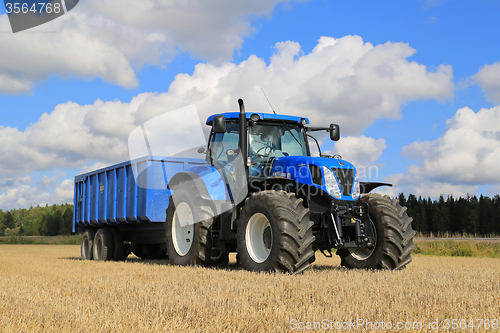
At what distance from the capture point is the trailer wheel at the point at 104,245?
1249 cm

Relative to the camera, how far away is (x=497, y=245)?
17.2 metres

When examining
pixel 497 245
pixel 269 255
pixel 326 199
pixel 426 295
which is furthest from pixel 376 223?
pixel 497 245

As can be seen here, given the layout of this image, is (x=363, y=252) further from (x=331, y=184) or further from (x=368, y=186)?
(x=331, y=184)

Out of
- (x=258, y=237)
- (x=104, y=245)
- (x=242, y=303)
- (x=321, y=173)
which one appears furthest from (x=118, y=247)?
(x=242, y=303)

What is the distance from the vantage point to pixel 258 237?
26.0 ft

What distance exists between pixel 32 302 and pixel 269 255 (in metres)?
3.51

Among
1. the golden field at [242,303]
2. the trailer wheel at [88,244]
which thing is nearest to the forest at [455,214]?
the trailer wheel at [88,244]

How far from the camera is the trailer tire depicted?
12.5 meters

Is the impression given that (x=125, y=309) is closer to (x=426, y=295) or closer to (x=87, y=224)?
(x=426, y=295)

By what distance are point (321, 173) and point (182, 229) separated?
3569mm

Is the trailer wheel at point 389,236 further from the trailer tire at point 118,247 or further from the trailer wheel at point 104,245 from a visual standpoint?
the trailer wheel at point 104,245

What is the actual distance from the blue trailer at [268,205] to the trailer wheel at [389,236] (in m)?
0.02

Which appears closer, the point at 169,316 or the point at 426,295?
the point at 169,316

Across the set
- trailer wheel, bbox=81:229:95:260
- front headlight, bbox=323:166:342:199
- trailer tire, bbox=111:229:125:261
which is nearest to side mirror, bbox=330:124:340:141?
front headlight, bbox=323:166:342:199
